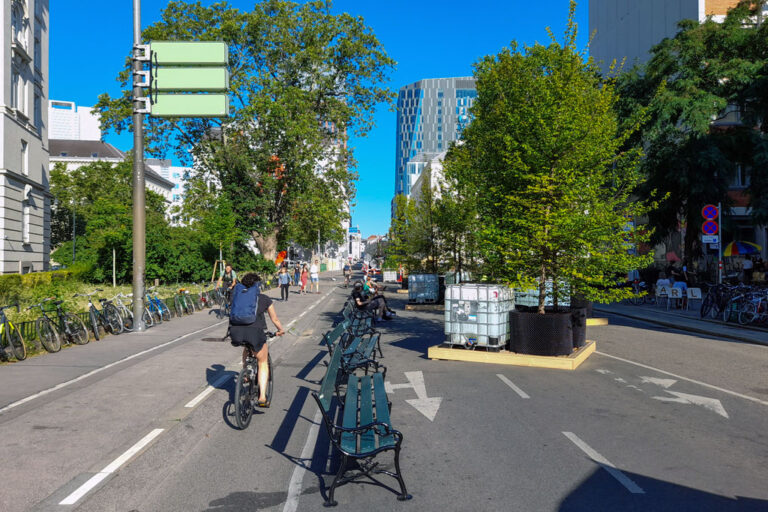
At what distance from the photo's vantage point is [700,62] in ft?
110

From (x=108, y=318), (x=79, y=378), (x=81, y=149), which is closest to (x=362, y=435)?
(x=79, y=378)

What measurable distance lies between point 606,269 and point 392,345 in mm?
5248

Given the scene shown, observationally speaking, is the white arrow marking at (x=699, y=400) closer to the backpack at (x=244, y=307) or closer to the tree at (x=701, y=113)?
the backpack at (x=244, y=307)

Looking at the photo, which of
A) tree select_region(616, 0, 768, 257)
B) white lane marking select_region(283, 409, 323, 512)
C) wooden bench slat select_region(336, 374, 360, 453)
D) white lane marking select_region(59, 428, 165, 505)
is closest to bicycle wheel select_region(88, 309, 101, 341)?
white lane marking select_region(59, 428, 165, 505)

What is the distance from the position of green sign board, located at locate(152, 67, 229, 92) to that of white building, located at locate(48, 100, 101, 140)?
124 m

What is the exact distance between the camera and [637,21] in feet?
164

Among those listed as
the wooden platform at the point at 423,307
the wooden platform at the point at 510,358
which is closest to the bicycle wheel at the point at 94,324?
the wooden platform at the point at 510,358

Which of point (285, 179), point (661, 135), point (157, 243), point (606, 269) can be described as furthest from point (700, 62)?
point (157, 243)

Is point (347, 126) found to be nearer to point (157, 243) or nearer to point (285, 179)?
point (285, 179)

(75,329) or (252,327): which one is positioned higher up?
(252,327)

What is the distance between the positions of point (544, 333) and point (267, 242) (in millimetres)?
28948

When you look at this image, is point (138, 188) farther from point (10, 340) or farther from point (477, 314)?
point (477, 314)

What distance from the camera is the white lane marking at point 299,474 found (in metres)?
4.49

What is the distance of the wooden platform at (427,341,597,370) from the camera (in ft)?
35.0
